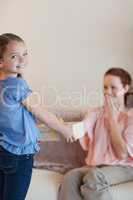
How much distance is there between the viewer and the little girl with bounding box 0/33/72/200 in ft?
4.35

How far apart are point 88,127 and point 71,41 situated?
0.79m

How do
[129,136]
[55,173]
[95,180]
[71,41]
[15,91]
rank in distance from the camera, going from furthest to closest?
[71,41] → [55,173] → [129,136] → [95,180] → [15,91]

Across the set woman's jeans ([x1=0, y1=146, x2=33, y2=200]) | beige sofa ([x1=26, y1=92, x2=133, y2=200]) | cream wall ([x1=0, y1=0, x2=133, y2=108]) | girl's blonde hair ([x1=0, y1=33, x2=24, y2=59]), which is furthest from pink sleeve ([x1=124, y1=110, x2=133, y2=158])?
girl's blonde hair ([x1=0, y1=33, x2=24, y2=59])

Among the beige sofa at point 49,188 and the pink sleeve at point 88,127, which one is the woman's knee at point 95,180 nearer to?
the beige sofa at point 49,188

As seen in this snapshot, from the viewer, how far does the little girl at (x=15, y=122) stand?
133cm

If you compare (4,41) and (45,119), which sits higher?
(4,41)

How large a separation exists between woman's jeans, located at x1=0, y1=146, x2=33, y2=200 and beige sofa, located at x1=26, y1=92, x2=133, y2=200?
1.71 feet

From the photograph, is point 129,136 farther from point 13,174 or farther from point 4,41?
point 4,41

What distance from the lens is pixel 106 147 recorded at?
1.97 m

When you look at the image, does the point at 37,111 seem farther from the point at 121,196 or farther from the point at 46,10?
the point at 46,10

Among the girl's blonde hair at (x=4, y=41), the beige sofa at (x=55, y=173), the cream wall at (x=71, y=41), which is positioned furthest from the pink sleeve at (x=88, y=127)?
the girl's blonde hair at (x=4, y=41)

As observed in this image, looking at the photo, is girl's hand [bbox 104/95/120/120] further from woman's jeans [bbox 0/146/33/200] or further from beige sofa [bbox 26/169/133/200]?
woman's jeans [bbox 0/146/33/200]

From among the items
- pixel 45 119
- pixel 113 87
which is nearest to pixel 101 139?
pixel 113 87

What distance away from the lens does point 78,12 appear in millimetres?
2531
